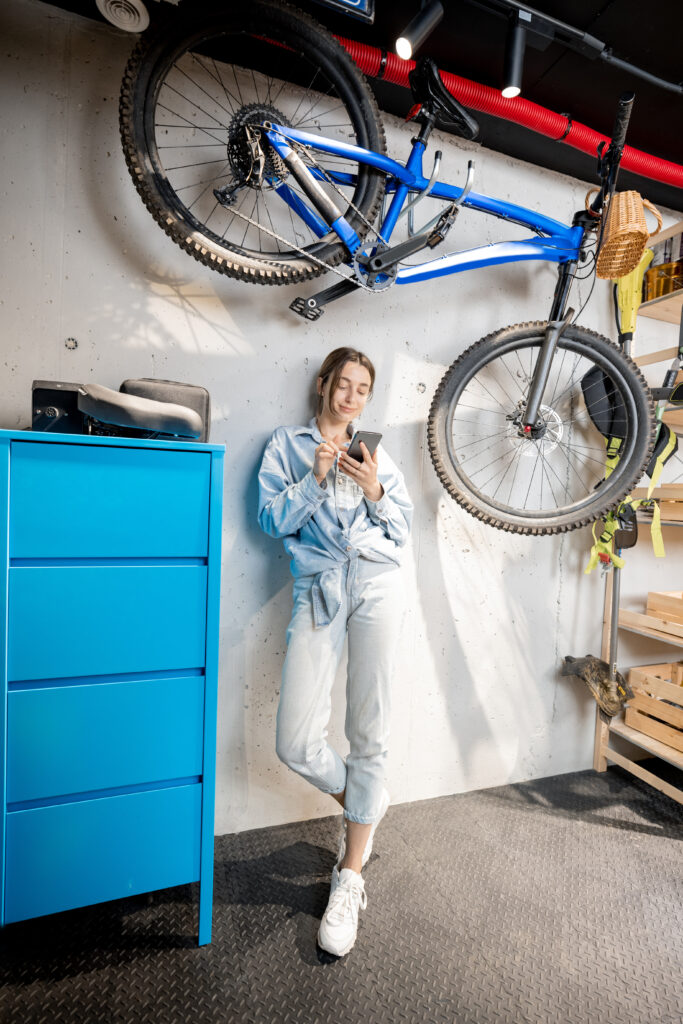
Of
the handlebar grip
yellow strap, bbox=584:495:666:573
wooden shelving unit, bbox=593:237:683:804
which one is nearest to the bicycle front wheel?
yellow strap, bbox=584:495:666:573

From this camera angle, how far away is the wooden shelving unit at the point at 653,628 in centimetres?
198

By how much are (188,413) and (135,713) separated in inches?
28.2

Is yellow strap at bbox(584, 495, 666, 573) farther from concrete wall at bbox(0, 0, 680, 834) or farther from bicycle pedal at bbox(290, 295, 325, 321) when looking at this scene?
bicycle pedal at bbox(290, 295, 325, 321)

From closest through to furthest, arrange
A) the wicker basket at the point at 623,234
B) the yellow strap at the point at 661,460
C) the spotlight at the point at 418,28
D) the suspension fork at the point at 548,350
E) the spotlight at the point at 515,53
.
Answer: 1. the spotlight at the point at 418,28
2. the spotlight at the point at 515,53
3. the wicker basket at the point at 623,234
4. the suspension fork at the point at 548,350
5. the yellow strap at the point at 661,460

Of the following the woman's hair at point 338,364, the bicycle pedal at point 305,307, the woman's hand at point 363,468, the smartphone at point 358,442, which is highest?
the bicycle pedal at point 305,307

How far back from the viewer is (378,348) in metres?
1.88

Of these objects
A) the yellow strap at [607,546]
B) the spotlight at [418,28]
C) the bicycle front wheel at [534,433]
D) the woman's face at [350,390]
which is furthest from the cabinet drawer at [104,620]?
the yellow strap at [607,546]

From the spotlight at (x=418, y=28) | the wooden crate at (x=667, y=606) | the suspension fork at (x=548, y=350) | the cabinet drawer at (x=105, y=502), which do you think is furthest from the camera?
the wooden crate at (x=667, y=606)

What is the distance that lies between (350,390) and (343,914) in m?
1.45

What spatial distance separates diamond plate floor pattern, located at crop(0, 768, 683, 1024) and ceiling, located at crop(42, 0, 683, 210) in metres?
2.28

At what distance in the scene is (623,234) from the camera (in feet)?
5.19

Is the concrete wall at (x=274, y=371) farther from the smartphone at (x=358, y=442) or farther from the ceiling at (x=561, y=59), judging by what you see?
the smartphone at (x=358, y=442)

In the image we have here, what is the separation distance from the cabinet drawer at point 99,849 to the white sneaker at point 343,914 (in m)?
0.36

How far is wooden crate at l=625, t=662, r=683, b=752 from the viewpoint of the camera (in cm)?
196
